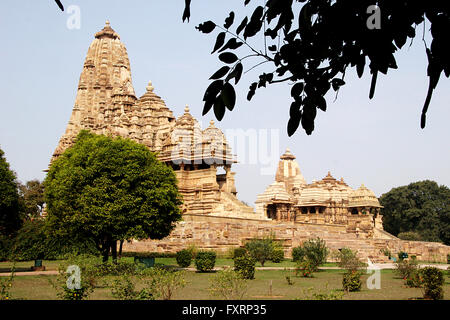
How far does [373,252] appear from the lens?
3644 centimetres

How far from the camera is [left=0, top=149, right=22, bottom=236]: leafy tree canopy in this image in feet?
77.0

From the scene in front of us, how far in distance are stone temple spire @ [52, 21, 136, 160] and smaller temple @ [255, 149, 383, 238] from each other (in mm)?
19968

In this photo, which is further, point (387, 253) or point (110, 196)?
point (387, 253)

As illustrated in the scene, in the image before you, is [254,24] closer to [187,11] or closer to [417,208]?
[187,11]

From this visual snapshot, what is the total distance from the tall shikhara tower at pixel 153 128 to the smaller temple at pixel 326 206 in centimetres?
829

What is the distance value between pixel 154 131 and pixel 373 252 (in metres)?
22.8

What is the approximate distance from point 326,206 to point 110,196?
37.1 metres

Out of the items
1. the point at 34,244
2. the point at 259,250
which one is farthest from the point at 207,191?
the point at 34,244

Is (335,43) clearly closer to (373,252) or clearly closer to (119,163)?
(119,163)

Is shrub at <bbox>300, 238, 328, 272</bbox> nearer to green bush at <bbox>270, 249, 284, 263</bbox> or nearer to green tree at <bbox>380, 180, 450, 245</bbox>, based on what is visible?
green bush at <bbox>270, 249, 284, 263</bbox>

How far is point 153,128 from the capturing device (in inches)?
1959

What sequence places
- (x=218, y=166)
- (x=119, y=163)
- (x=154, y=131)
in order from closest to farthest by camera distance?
(x=119, y=163)
(x=218, y=166)
(x=154, y=131)

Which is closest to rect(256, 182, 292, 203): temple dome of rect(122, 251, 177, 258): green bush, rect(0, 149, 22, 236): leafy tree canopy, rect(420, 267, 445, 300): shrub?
rect(122, 251, 177, 258): green bush
